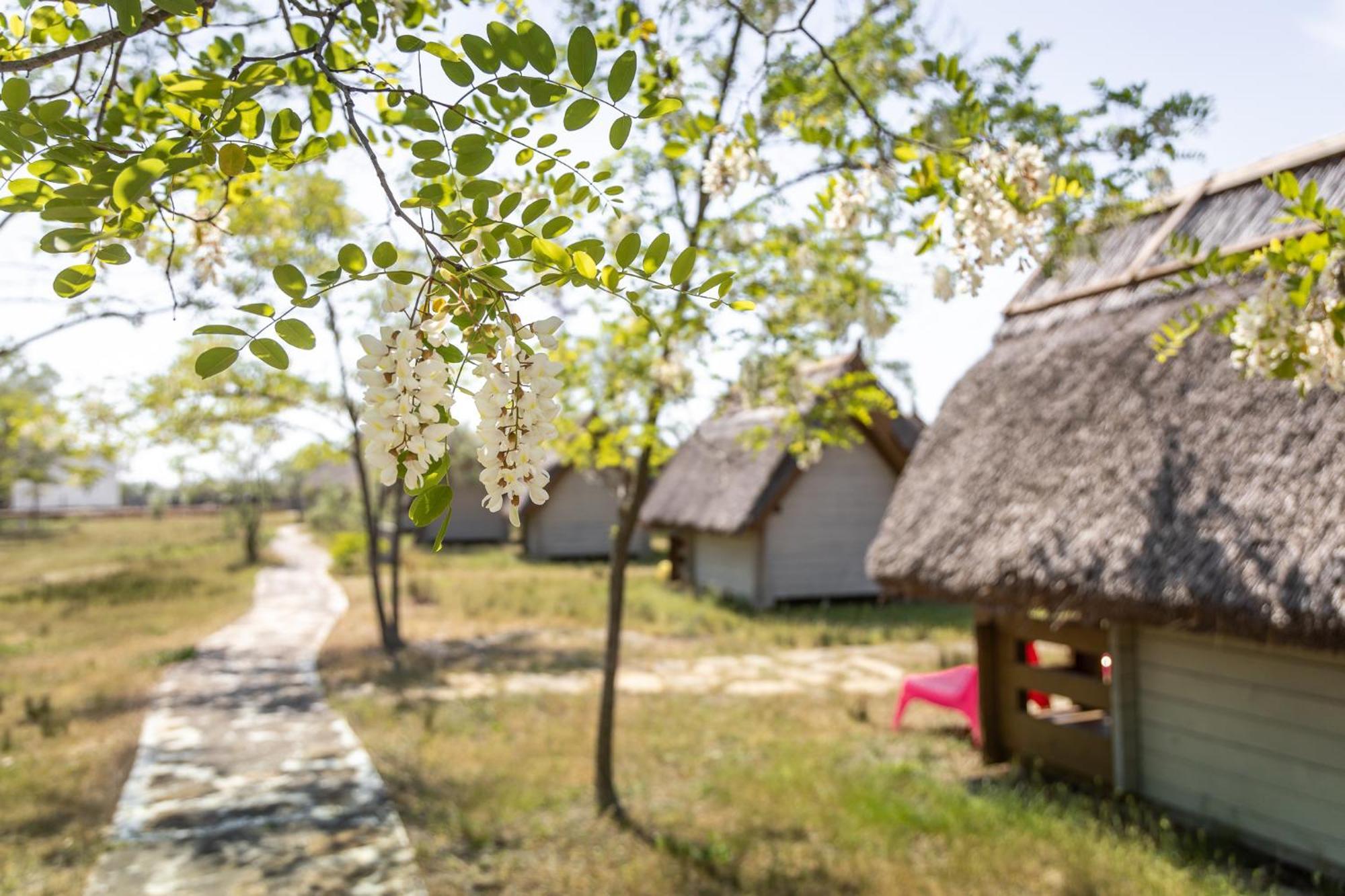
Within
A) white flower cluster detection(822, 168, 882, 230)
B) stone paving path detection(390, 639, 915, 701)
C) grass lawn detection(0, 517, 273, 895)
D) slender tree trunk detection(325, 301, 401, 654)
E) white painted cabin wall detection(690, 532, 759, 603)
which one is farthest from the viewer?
white painted cabin wall detection(690, 532, 759, 603)

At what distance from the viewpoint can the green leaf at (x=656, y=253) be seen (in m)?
1.51

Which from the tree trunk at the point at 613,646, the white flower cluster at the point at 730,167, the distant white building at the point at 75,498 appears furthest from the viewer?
the distant white building at the point at 75,498

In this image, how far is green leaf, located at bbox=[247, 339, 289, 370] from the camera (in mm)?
1288

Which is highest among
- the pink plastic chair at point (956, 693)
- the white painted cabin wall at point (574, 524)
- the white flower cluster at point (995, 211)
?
the white flower cluster at point (995, 211)

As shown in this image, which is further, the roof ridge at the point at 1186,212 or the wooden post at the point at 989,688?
the wooden post at the point at 989,688

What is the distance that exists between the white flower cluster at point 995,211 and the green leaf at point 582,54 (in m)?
1.70

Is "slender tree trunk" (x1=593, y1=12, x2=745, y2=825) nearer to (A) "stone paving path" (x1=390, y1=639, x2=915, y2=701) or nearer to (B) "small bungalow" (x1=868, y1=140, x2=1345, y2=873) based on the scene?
(B) "small bungalow" (x1=868, y1=140, x2=1345, y2=873)

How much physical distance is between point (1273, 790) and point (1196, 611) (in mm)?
1201

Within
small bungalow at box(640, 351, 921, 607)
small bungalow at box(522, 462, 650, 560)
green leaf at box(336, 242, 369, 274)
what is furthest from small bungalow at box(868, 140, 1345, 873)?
small bungalow at box(522, 462, 650, 560)

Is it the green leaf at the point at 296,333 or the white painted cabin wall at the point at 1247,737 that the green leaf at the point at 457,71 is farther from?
the white painted cabin wall at the point at 1247,737

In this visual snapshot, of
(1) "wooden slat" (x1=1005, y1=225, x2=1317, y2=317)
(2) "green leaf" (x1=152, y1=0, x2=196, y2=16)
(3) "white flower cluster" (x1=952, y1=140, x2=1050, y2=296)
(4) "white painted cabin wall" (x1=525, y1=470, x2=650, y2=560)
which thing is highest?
(1) "wooden slat" (x1=1005, y1=225, x2=1317, y2=317)

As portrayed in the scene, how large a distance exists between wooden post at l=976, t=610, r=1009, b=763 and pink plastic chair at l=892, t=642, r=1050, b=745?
7 centimetres

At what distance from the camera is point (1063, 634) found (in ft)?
20.7

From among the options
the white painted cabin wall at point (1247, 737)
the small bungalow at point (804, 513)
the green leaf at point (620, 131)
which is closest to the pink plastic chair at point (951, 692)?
the white painted cabin wall at point (1247, 737)
